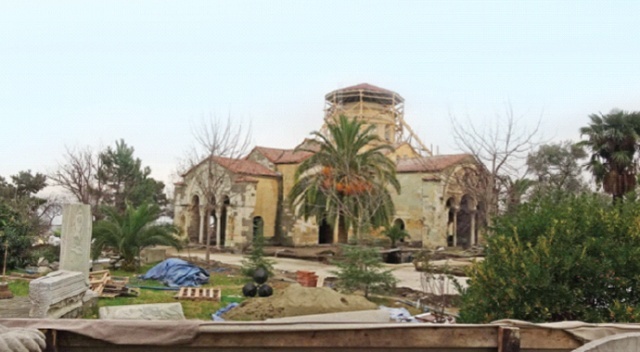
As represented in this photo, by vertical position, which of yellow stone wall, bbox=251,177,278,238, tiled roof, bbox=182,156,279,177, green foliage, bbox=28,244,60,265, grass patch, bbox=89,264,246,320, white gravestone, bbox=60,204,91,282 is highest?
tiled roof, bbox=182,156,279,177

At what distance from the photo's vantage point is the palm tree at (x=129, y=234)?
17.5 meters

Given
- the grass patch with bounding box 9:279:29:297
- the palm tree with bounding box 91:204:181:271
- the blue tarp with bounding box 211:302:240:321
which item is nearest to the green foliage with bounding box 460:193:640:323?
the blue tarp with bounding box 211:302:240:321

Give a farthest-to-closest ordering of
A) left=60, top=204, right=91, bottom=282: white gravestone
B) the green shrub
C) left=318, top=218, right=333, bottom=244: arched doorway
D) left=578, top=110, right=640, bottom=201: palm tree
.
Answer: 1. left=318, top=218, right=333, bottom=244: arched doorway
2. left=578, top=110, right=640, bottom=201: palm tree
3. the green shrub
4. left=60, top=204, right=91, bottom=282: white gravestone

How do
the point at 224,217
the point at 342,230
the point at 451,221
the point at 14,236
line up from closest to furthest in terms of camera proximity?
the point at 14,236 → the point at 342,230 → the point at 451,221 → the point at 224,217

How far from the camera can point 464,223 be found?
36562mm

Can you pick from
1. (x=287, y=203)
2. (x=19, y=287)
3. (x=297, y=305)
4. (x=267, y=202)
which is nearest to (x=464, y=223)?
(x=287, y=203)

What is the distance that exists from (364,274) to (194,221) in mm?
23278

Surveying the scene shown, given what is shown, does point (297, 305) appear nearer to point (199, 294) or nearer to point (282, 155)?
point (199, 294)

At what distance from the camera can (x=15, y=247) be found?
1725 cm

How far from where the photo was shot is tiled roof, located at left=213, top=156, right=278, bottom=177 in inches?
1247

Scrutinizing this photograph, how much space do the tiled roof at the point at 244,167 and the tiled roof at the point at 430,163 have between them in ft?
27.6

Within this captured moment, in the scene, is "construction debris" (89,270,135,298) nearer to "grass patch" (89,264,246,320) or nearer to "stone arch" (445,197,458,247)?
"grass patch" (89,264,246,320)

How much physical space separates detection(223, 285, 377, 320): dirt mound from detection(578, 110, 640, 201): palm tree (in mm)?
15822

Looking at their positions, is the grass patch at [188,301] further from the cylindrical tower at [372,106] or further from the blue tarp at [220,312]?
the cylindrical tower at [372,106]
